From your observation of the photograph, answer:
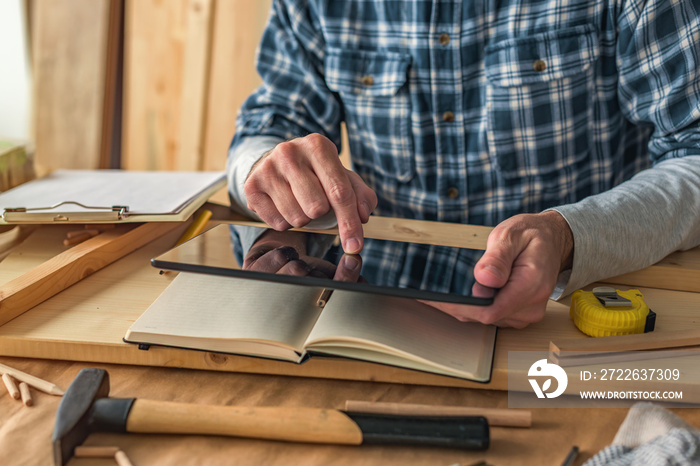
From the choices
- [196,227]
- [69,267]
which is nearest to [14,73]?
[196,227]

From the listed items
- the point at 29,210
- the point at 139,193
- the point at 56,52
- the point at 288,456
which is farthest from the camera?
the point at 56,52

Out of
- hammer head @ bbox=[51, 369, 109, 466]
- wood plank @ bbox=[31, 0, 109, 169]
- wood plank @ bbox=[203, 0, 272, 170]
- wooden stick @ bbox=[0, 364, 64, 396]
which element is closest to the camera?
hammer head @ bbox=[51, 369, 109, 466]

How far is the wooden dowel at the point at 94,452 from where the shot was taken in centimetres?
52

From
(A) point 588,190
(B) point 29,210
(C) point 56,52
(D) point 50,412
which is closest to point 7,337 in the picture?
(D) point 50,412

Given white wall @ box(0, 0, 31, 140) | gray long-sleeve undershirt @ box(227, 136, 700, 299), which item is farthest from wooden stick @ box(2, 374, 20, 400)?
white wall @ box(0, 0, 31, 140)

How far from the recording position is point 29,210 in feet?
3.15

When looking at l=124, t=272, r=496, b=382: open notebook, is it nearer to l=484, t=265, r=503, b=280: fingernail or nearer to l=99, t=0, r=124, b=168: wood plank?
l=484, t=265, r=503, b=280: fingernail

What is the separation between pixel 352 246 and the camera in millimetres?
799

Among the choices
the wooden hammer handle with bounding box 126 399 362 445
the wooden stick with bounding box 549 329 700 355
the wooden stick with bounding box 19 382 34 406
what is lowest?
the wooden stick with bounding box 19 382 34 406

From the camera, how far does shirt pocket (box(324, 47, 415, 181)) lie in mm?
1244

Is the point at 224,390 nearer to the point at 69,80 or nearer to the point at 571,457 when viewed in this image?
the point at 571,457

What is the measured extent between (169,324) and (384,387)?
0.80ft

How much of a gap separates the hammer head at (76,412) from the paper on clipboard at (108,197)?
1.36ft

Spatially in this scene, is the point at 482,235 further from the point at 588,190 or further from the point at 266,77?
the point at 266,77
